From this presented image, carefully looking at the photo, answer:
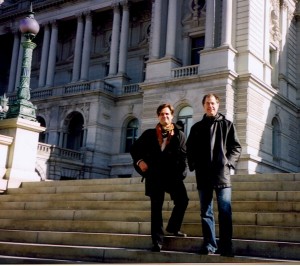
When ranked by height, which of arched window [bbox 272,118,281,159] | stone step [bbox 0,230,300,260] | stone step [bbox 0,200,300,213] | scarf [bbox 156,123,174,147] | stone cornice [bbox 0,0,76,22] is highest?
stone cornice [bbox 0,0,76,22]

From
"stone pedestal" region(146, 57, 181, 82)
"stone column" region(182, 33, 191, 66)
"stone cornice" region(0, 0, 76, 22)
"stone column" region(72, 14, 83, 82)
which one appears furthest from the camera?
"stone cornice" region(0, 0, 76, 22)

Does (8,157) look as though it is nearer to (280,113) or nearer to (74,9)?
(280,113)

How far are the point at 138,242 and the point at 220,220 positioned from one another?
2004 mm

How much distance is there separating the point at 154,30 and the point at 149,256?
1098 inches

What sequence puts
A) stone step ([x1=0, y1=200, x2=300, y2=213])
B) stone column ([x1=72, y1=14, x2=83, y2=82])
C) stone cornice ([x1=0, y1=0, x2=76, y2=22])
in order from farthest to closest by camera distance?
stone cornice ([x1=0, y1=0, x2=76, y2=22])
stone column ([x1=72, y1=14, x2=83, y2=82])
stone step ([x1=0, y1=200, x2=300, y2=213])

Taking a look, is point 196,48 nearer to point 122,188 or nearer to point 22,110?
point 22,110

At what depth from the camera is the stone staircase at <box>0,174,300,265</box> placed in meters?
7.12

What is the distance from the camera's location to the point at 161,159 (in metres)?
7.39

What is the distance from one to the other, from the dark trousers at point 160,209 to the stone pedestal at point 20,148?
7.70m

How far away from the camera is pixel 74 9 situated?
42.4 metres

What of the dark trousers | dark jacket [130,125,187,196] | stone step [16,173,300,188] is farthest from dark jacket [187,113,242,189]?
stone step [16,173,300,188]

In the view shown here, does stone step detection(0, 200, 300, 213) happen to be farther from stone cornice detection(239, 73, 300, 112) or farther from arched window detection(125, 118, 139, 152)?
arched window detection(125, 118, 139, 152)

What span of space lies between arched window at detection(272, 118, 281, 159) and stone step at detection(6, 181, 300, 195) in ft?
70.9

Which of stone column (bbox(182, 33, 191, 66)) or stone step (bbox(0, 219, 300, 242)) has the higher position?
stone column (bbox(182, 33, 191, 66))
